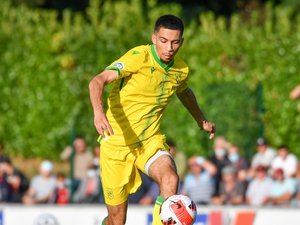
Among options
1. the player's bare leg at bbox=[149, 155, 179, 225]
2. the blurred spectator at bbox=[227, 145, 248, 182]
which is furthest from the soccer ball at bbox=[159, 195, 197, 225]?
the blurred spectator at bbox=[227, 145, 248, 182]

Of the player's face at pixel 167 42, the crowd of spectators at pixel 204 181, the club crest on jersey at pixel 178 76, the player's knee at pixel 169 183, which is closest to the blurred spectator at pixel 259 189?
the crowd of spectators at pixel 204 181

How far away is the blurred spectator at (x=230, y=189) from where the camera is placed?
18453 mm

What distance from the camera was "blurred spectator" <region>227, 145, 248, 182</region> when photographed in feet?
61.4

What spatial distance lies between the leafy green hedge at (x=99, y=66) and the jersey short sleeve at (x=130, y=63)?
41.0 ft

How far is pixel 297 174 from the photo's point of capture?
1872 centimetres

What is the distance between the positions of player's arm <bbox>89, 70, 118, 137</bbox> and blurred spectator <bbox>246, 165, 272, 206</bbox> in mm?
7331

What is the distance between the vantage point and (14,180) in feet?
64.5

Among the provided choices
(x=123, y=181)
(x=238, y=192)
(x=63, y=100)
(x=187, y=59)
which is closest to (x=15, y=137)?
(x=63, y=100)

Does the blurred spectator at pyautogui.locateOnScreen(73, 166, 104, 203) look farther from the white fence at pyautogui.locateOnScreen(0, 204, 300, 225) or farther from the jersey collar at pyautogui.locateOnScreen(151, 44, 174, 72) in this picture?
the jersey collar at pyautogui.locateOnScreen(151, 44, 174, 72)

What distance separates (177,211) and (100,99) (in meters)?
1.33

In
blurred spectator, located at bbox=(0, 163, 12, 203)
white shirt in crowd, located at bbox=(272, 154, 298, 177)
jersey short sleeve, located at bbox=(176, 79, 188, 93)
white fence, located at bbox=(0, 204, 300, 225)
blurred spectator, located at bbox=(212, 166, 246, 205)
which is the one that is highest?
jersey short sleeve, located at bbox=(176, 79, 188, 93)

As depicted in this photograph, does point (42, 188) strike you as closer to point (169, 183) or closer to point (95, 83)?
point (169, 183)

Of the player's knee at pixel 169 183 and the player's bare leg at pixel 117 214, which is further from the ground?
the player's knee at pixel 169 183

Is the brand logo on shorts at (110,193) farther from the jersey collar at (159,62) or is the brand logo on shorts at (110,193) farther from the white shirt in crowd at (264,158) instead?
the white shirt in crowd at (264,158)
